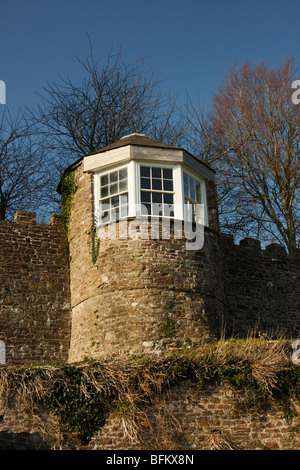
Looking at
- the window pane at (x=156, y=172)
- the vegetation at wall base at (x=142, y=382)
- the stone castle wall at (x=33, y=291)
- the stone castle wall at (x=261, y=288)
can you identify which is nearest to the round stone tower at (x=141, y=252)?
the window pane at (x=156, y=172)

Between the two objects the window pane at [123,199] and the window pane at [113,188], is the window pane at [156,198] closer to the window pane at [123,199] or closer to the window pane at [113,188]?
the window pane at [123,199]

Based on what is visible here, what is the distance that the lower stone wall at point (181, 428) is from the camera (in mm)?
11703

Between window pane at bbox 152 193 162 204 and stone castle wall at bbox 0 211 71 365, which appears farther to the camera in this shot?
window pane at bbox 152 193 162 204

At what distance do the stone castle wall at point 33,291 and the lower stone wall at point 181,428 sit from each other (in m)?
3.30

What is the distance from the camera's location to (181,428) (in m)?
12.6

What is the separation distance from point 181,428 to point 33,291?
17.4 ft

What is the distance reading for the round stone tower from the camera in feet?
46.6

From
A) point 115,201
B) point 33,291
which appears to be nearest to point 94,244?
point 115,201

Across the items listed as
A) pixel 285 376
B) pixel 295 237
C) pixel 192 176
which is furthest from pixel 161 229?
pixel 295 237

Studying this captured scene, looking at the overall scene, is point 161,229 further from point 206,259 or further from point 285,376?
point 285,376

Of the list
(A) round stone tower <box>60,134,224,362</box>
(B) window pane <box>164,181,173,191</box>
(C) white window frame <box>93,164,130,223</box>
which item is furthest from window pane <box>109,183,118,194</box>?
(B) window pane <box>164,181,173,191</box>

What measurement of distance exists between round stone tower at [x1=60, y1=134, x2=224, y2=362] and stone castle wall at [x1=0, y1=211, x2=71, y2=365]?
35 centimetres

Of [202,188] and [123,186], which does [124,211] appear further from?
[202,188]

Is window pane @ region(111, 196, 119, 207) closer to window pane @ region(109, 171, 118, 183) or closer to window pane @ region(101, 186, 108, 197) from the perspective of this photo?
window pane @ region(101, 186, 108, 197)
